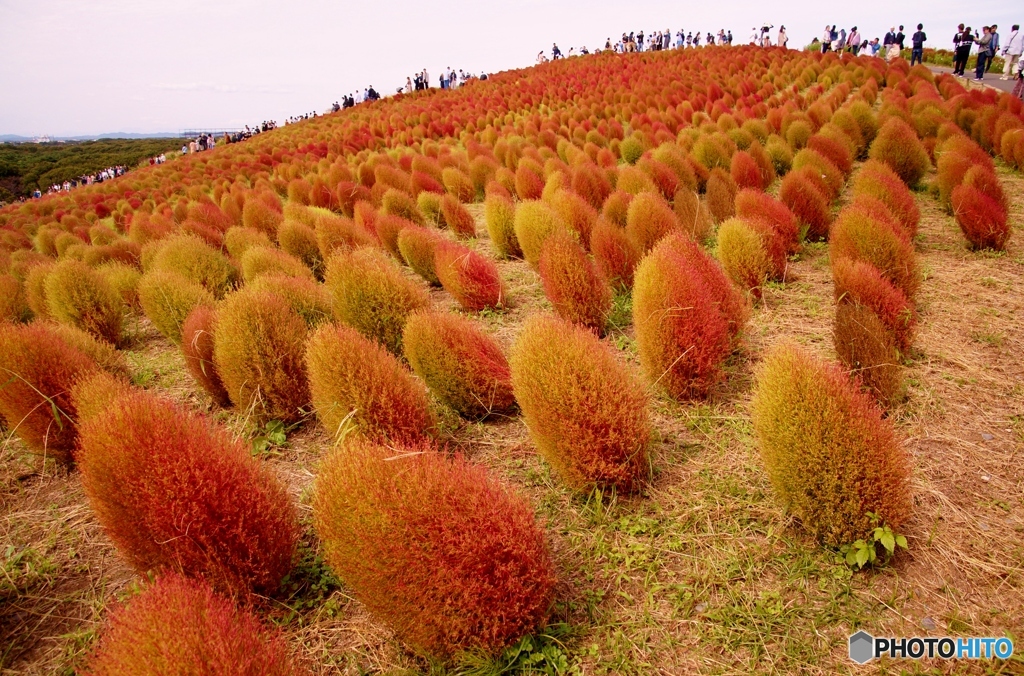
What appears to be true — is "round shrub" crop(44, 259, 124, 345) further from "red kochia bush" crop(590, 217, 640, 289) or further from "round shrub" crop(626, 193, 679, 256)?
"round shrub" crop(626, 193, 679, 256)

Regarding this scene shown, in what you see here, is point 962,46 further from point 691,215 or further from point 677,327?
point 677,327

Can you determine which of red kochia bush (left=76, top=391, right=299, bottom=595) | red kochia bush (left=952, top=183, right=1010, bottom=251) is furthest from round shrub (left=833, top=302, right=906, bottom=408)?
red kochia bush (left=76, top=391, right=299, bottom=595)

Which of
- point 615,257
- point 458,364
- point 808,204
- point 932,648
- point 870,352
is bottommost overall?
point 932,648

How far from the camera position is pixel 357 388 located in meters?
2.55

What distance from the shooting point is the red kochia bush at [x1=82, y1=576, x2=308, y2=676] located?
1.27 metres

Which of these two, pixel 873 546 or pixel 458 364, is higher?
pixel 458 364

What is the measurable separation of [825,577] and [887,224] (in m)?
2.79

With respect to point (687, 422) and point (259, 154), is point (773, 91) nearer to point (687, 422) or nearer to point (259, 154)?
point (687, 422)

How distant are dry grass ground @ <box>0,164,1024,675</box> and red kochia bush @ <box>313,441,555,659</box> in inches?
7.4

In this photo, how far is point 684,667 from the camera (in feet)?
5.88

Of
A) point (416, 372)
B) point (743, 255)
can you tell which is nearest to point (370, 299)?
point (416, 372)

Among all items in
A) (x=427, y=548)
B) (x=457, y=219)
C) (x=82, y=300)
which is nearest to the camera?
(x=427, y=548)

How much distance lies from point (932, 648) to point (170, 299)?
15.8 feet

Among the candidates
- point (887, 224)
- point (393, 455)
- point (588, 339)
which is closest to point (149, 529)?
point (393, 455)
